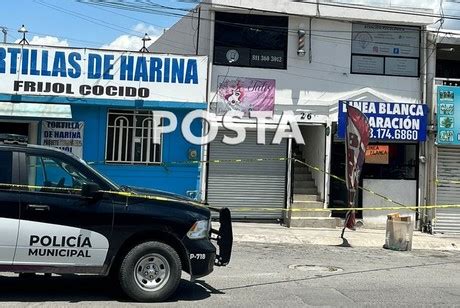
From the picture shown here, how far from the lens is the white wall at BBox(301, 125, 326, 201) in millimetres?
16844

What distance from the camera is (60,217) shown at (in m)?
6.74

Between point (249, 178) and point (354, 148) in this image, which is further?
point (249, 178)

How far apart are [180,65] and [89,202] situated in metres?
9.62

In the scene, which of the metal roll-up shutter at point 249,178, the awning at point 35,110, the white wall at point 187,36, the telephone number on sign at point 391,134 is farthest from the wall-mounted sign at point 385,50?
the awning at point 35,110

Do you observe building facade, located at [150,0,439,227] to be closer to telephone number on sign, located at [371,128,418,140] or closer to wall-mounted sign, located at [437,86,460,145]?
telephone number on sign, located at [371,128,418,140]

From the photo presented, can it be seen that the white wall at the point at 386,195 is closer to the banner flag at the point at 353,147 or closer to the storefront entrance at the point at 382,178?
the storefront entrance at the point at 382,178

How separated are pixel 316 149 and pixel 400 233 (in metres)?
4.51

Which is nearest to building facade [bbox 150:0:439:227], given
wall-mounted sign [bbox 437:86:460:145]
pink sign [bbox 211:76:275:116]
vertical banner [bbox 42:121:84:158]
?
pink sign [bbox 211:76:275:116]

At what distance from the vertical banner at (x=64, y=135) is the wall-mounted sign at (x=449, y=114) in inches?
392

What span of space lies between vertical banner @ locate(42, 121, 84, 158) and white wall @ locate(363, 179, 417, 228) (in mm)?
8112

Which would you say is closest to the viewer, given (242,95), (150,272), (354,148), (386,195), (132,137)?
(150,272)

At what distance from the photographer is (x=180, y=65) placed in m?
16.0

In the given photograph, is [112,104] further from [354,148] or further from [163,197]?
[163,197]

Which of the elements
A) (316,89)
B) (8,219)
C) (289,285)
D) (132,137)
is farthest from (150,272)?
(316,89)
